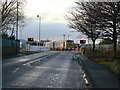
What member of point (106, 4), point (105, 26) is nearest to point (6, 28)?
point (105, 26)

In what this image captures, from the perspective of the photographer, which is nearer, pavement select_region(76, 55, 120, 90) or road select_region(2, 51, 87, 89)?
pavement select_region(76, 55, 120, 90)

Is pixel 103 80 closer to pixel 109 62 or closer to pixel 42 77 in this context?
pixel 42 77

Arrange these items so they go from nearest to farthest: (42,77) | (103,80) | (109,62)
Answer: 1. (103,80)
2. (42,77)
3. (109,62)

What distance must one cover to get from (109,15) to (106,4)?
4.00 feet

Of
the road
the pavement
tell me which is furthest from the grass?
the road

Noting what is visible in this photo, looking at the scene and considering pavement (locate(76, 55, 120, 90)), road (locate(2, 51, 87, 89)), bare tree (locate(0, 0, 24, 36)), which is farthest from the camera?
bare tree (locate(0, 0, 24, 36))

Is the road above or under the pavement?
under

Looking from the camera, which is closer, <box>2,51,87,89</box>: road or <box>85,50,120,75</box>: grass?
<box>2,51,87,89</box>: road

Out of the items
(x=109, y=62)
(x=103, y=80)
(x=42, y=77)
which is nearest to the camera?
(x=103, y=80)

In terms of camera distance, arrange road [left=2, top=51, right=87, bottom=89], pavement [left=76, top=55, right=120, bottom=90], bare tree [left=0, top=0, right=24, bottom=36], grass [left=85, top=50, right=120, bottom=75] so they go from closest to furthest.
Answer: pavement [left=76, top=55, right=120, bottom=90]
road [left=2, top=51, right=87, bottom=89]
grass [left=85, top=50, right=120, bottom=75]
bare tree [left=0, top=0, right=24, bottom=36]

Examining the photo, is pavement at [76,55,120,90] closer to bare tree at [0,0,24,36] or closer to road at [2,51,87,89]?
road at [2,51,87,89]

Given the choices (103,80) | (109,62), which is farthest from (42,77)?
(109,62)

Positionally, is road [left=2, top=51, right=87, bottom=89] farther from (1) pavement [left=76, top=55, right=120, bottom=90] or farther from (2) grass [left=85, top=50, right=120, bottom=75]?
(2) grass [left=85, top=50, right=120, bottom=75]

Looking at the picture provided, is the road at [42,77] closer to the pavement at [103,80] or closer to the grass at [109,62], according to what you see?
the pavement at [103,80]
